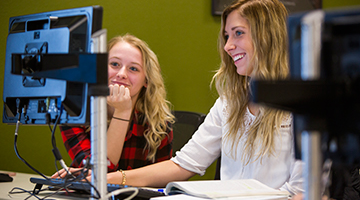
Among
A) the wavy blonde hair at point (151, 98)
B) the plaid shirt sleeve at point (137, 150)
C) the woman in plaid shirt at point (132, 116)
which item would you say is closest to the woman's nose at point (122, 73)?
the woman in plaid shirt at point (132, 116)

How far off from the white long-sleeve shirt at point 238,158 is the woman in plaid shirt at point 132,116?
0.89ft

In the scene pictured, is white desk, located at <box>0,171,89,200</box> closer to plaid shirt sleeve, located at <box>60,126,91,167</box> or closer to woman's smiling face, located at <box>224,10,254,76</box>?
plaid shirt sleeve, located at <box>60,126,91,167</box>

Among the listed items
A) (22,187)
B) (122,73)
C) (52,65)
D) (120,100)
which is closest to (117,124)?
(120,100)

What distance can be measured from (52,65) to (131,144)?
0.91 meters

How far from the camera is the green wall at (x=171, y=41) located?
2352 mm

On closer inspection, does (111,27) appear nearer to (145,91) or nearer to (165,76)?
(165,76)

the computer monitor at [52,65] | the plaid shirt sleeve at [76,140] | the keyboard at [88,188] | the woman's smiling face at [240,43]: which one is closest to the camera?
the computer monitor at [52,65]

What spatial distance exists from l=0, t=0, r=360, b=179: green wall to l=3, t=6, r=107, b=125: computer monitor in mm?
1504

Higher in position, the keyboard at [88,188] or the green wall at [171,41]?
the green wall at [171,41]

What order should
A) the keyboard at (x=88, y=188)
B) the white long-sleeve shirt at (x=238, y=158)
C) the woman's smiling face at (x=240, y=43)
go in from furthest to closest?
the woman's smiling face at (x=240, y=43), the white long-sleeve shirt at (x=238, y=158), the keyboard at (x=88, y=188)

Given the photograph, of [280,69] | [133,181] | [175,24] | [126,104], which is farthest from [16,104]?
[175,24]

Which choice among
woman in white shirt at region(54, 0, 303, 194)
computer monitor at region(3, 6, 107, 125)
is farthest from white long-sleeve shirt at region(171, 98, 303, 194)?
computer monitor at region(3, 6, 107, 125)

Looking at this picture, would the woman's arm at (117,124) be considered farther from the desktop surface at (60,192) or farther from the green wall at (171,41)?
the green wall at (171,41)

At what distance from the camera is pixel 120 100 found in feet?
4.96
